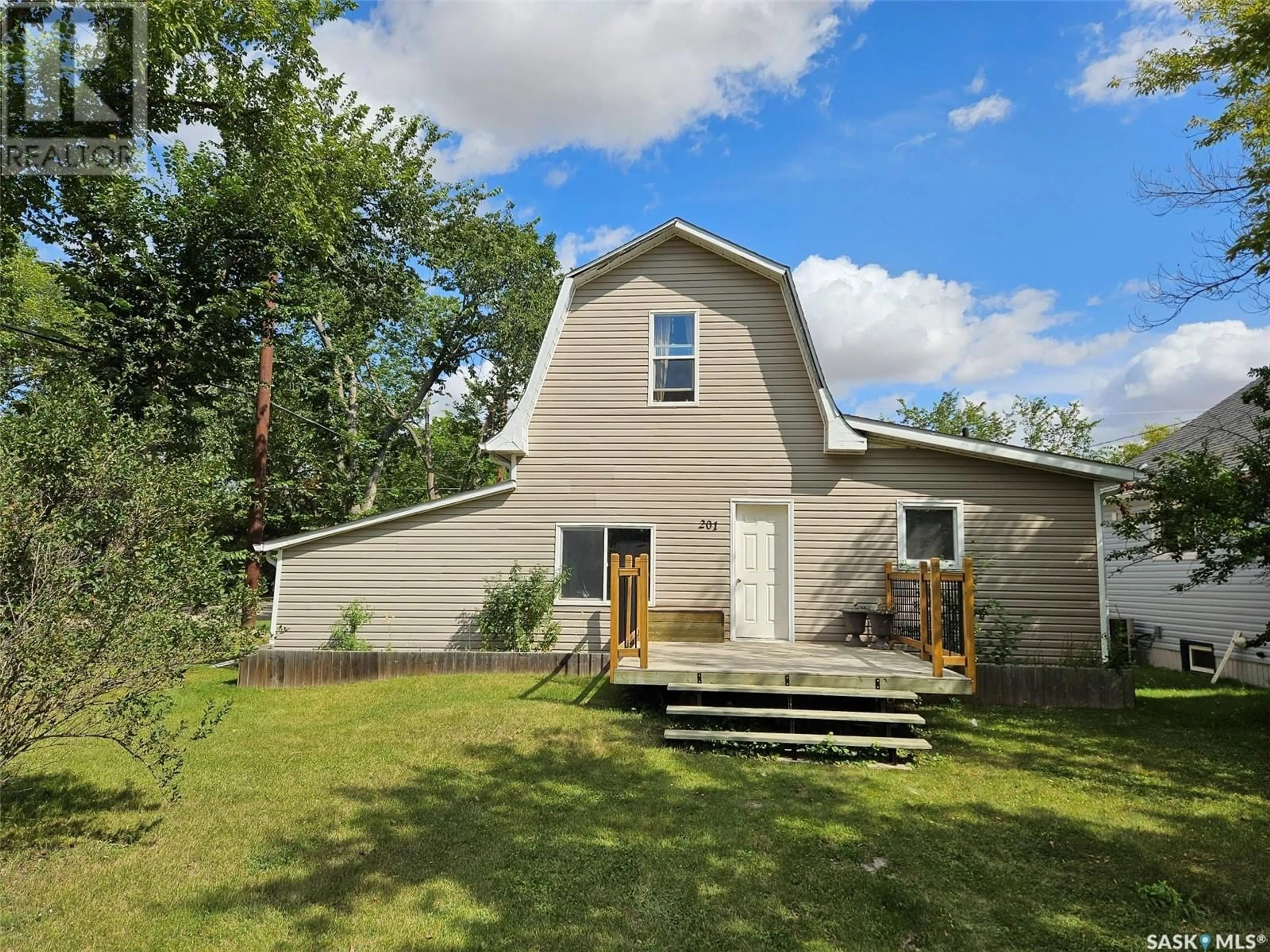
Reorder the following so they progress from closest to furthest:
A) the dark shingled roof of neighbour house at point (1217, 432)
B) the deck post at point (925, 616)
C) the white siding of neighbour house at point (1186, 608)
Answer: the deck post at point (925, 616) → the white siding of neighbour house at point (1186, 608) → the dark shingled roof of neighbour house at point (1217, 432)

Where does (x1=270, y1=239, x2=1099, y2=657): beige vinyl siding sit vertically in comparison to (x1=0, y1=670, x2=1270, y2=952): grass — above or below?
above

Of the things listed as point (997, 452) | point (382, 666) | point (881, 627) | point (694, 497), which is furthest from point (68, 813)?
point (997, 452)

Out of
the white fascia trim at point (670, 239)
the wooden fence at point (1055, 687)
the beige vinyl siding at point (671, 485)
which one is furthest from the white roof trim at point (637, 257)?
the wooden fence at point (1055, 687)

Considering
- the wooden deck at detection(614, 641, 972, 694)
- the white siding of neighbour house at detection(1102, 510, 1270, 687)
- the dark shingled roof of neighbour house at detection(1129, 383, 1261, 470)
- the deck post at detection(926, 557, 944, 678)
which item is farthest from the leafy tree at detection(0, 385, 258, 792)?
the dark shingled roof of neighbour house at detection(1129, 383, 1261, 470)

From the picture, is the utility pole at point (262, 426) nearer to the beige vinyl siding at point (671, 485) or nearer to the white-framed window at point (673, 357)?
the beige vinyl siding at point (671, 485)

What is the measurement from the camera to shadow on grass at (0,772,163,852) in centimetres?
411

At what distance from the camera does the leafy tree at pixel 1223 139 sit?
302 inches

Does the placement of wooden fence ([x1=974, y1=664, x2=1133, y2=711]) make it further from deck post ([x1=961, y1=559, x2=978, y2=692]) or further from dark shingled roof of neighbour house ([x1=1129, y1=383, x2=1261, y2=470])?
dark shingled roof of neighbour house ([x1=1129, y1=383, x2=1261, y2=470])

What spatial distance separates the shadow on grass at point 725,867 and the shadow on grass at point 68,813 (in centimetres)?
123

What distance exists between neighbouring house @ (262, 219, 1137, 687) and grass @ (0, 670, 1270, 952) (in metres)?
3.26

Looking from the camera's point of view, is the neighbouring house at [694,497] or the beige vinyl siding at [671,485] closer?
the neighbouring house at [694,497]

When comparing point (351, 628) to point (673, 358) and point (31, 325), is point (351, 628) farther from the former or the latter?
point (31, 325)

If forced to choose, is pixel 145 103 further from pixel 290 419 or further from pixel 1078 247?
pixel 1078 247

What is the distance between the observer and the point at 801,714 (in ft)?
20.3
